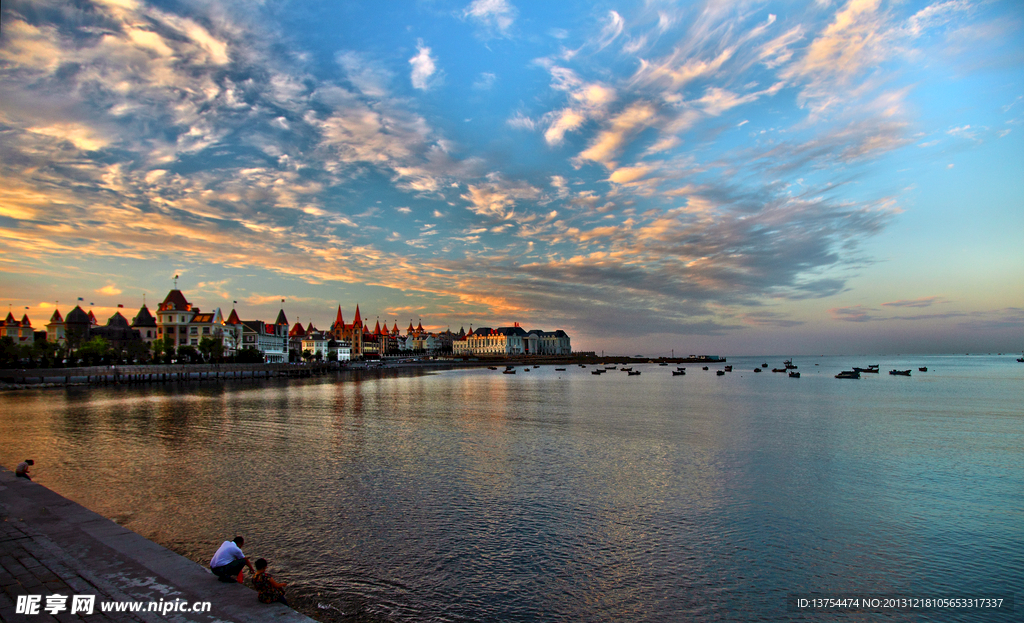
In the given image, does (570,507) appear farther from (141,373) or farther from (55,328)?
(55,328)

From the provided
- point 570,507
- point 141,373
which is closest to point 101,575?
point 570,507

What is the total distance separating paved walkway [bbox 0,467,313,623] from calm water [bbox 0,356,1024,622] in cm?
230

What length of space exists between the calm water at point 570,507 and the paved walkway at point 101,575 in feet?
7.56

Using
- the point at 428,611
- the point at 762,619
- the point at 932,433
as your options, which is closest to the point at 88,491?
the point at 428,611

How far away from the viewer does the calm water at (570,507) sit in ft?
34.7

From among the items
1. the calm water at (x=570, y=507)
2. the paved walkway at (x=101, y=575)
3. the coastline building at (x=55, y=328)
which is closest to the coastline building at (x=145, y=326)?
the coastline building at (x=55, y=328)

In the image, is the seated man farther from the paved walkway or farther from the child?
the child

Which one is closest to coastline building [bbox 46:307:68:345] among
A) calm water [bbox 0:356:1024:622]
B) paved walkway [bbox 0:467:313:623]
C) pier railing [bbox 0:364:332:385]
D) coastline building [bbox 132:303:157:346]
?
coastline building [bbox 132:303:157:346]

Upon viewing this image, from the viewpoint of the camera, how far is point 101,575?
825cm

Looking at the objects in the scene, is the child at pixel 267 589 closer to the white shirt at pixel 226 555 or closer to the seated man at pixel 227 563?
the seated man at pixel 227 563

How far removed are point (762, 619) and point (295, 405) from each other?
45.3 m

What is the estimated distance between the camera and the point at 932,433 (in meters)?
30.1

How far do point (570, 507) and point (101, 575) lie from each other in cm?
1145

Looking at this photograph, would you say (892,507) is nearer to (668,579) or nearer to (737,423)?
(668,579)
